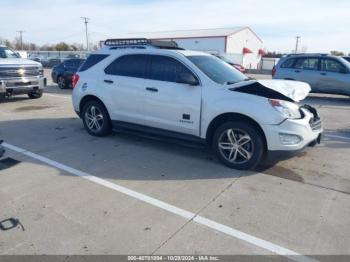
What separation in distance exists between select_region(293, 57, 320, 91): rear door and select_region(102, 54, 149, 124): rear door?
9.08 metres

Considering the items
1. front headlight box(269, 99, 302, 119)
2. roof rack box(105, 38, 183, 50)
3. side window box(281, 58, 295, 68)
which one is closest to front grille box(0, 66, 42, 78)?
roof rack box(105, 38, 183, 50)

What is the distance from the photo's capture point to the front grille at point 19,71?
10344mm

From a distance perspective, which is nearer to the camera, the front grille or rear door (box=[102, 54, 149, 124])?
rear door (box=[102, 54, 149, 124])

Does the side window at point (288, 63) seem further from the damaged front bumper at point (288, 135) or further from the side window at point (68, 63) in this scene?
the side window at point (68, 63)

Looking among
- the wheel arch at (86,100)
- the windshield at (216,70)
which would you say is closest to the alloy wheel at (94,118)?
the wheel arch at (86,100)

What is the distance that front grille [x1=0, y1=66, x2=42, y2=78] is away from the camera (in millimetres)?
10344

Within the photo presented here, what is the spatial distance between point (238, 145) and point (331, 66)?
9.69 meters

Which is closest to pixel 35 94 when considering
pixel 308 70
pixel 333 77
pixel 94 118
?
pixel 94 118

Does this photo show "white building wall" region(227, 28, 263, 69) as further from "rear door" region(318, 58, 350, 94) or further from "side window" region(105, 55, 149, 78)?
"side window" region(105, 55, 149, 78)

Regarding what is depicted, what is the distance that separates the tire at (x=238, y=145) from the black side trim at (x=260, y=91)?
0.49 m

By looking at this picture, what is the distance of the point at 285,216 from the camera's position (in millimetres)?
3619

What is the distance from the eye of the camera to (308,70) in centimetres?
1285

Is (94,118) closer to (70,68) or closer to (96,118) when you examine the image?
(96,118)

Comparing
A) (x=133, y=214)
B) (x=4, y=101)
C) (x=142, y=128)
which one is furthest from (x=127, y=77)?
(x=4, y=101)
